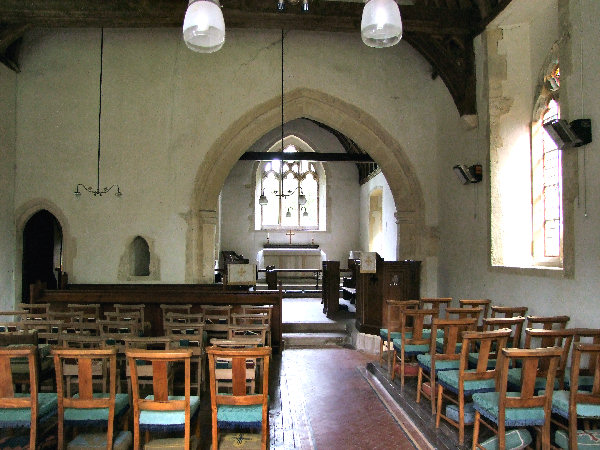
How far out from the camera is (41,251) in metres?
8.94

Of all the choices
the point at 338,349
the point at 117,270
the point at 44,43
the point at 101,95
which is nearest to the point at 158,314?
the point at 117,270

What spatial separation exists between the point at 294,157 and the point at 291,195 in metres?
3.78

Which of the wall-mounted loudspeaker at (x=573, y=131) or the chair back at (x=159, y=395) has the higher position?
the wall-mounted loudspeaker at (x=573, y=131)

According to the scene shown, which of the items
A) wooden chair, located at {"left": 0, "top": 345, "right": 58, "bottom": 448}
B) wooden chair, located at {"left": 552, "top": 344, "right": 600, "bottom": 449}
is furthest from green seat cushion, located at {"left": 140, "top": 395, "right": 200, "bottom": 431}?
wooden chair, located at {"left": 552, "top": 344, "right": 600, "bottom": 449}

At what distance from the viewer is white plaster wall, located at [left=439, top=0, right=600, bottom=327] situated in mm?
4355

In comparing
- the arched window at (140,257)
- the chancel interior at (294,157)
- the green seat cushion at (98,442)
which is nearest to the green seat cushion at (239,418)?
the green seat cushion at (98,442)

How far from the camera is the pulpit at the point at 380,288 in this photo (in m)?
7.23

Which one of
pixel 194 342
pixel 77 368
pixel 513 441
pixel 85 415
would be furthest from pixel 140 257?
pixel 513 441

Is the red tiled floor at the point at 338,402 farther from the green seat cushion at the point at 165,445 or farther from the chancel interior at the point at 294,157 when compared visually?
the green seat cushion at the point at 165,445

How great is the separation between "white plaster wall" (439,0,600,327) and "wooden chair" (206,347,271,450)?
304 centimetres

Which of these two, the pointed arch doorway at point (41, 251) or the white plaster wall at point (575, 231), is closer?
the white plaster wall at point (575, 231)

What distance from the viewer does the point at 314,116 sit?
8.93 meters

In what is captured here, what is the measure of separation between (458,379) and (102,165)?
270 inches

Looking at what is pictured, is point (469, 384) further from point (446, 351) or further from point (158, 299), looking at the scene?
point (158, 299)
